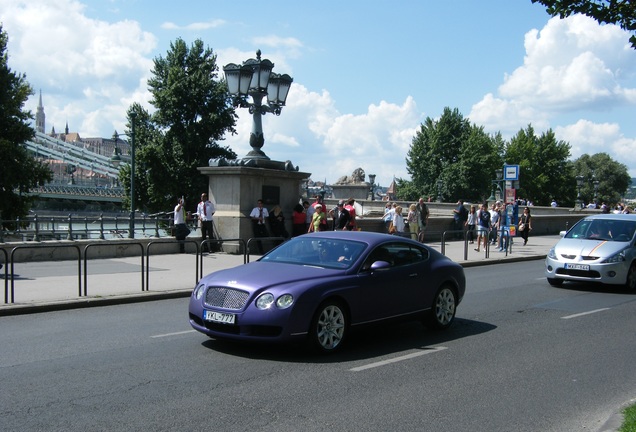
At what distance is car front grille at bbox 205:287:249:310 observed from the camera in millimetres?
7824

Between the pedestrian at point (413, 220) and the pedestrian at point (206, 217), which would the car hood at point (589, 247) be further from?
the pedestrian at point (206, 217)

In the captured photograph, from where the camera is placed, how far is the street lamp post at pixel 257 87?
19078 mm

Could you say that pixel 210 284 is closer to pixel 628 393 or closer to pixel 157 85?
pixel 628 393

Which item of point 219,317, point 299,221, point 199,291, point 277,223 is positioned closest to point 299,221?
A: point 299,221

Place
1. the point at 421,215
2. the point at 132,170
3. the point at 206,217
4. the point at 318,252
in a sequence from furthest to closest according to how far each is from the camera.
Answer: the point at 132,170
the point at 421,215
the point at 206,217
the point at 318,252

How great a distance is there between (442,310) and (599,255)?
657 centimetres

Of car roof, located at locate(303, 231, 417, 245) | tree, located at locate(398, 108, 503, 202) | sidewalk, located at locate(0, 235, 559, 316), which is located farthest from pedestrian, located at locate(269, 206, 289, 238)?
tree, located at locate(398, 108, 503, 202)

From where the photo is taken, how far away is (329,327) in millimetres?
8148

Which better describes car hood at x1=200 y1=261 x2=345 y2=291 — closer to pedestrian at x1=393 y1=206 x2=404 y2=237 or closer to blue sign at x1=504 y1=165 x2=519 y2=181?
pedestrian at x1=393 y1=206 x2=404 y2=237

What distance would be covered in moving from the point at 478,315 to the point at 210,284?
17.5 ft

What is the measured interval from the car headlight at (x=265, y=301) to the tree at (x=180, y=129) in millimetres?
46972

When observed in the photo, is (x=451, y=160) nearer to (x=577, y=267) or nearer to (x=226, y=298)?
(x=577, y=267)

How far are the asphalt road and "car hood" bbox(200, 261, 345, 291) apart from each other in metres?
0.86

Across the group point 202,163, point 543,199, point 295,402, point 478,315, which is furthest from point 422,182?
point 295,402
